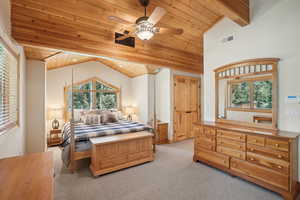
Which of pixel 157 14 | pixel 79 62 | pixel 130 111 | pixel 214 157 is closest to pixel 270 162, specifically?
pixel 214 157

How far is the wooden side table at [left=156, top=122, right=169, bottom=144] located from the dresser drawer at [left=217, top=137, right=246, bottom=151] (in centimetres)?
213

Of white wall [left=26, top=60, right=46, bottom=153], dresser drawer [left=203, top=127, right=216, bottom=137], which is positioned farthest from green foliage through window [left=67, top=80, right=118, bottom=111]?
dresser drawer [left=203, top=127, right=216, bottom=137]

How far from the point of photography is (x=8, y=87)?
2084mm

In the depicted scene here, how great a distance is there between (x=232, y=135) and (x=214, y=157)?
2.02 feet

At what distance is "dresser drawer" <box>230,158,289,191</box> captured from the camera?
205cm

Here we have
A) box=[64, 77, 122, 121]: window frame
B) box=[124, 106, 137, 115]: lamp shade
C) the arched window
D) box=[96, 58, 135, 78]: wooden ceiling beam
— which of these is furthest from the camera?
box=[124, 106, 137, 115]: lamp shade

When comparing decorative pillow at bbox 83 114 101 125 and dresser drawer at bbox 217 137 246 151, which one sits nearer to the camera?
dresser drawer at bbox 217 137 246 151

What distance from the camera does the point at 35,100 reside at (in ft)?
11.2

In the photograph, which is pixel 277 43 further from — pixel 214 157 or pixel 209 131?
pixel 214 157

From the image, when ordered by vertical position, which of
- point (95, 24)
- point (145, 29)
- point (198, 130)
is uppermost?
point (95, 24)

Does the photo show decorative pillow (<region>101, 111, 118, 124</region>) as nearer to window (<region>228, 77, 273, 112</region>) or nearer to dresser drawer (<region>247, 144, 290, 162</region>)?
window (<region>228, 77, 273, 112</region>)

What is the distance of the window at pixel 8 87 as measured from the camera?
184 centimetres

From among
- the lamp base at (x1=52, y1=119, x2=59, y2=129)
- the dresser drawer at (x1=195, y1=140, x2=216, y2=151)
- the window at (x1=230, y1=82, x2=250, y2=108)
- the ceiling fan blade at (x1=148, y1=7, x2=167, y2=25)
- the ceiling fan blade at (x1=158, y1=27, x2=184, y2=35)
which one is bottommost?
the dresser drawer at (x1=195, y1=140, x2=216, y2=151)

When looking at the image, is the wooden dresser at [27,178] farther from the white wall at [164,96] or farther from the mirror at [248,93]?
the white wall at [164,96]
